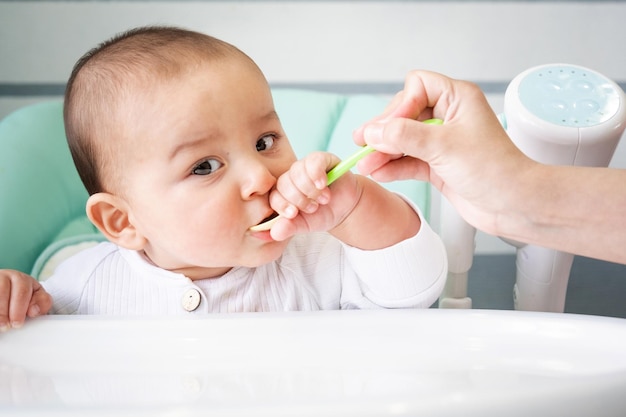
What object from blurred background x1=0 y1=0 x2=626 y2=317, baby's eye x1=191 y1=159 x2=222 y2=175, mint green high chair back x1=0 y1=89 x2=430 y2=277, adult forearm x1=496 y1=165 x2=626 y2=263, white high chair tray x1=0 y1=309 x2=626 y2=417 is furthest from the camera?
blurred background x1=0 y1=0 x2=626 y2=317

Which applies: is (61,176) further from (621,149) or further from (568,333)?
(621,149)

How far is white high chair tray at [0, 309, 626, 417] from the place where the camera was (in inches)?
20.6

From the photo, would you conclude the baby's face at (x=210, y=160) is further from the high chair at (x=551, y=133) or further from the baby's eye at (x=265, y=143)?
the high chair at (x=551, y=133)

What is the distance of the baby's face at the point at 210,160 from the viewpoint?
0.72m

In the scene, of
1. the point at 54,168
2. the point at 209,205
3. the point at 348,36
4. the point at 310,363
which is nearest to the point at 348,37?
the point at 348,36

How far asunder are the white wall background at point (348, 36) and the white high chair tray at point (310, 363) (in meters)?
1.33

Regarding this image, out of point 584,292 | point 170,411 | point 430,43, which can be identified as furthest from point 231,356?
point 430,43

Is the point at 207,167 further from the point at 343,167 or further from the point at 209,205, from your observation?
the point at 343,167

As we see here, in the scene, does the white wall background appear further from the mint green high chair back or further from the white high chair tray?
the white high chair tray

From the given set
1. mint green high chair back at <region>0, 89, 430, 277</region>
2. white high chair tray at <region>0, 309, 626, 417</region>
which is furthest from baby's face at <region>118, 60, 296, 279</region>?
mint green high chair back at <region>0, 89, 430, 277</region>

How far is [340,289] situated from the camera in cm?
88

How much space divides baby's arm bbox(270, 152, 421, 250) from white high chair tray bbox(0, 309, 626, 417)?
0.34ft

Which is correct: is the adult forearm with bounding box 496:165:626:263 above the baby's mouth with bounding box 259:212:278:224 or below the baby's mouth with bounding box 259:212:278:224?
above

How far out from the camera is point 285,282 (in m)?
0.87
